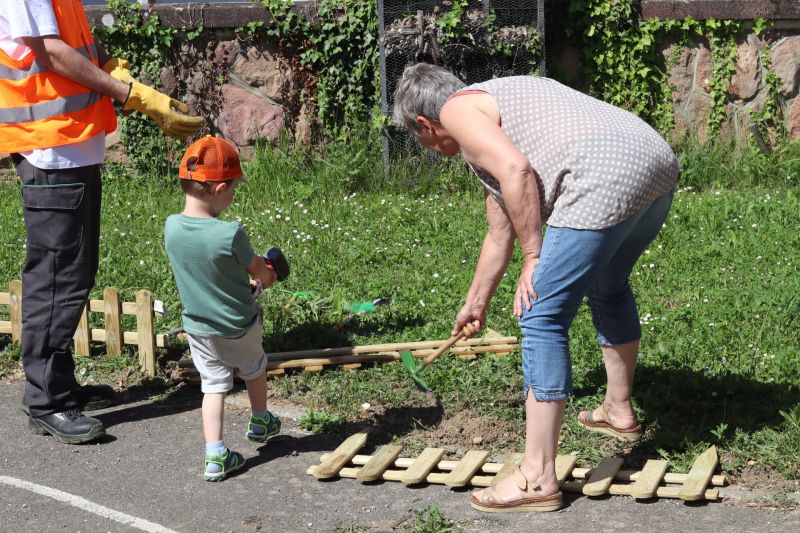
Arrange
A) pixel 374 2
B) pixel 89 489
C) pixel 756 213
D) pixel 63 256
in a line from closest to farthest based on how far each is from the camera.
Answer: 1. pixel 89 489
2. pixel 63 256
3. pixel 756 213
4. pixel 374 2

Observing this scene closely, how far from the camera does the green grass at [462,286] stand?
4465 mm

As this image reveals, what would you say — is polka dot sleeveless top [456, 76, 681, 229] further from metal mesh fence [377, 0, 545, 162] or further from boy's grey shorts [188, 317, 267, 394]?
metal mesh fence [377, 0, 545, 162]

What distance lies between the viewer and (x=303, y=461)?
14.0ft

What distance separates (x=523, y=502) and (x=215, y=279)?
55.5 inches

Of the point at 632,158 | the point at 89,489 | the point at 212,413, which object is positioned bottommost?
the point at 89,489

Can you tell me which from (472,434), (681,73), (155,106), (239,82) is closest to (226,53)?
(239,82)

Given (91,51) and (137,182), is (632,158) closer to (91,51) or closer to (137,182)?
(91,51)

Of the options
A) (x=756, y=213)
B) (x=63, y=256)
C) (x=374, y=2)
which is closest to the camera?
(x=63, y=256)

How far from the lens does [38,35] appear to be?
424cm

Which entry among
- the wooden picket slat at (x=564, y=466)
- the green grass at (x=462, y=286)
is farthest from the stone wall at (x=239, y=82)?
the wooden picket slat at (x=564, y=466)

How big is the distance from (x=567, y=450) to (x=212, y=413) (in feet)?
4.61

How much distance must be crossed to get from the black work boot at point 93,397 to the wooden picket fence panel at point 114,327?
0.28 metres

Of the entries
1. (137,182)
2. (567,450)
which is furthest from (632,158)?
(137,182)

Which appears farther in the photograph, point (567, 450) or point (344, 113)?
point (344, 113)
